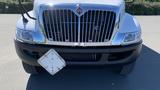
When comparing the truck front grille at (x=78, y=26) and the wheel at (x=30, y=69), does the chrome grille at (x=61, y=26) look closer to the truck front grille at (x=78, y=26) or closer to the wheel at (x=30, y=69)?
the truck front grille at (x=78, y=26)

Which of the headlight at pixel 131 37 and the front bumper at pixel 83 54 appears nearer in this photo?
the front bumper at pixel 83 54

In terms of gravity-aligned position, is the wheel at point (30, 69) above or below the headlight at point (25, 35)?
below

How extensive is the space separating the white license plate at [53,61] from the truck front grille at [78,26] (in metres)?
0.26

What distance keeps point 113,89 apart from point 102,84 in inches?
9.9

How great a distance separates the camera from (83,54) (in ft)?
15.6

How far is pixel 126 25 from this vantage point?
16.8ft

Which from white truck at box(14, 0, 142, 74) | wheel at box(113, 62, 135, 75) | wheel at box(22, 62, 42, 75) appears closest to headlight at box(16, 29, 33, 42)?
white truck at box(14, 0, 142, 74)

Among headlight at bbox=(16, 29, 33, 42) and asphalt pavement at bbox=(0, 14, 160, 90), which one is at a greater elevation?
headlight at bbox=(16, 29, 33, 42)

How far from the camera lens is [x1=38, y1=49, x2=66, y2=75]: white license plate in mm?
4656

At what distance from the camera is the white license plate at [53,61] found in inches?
Answer: 183

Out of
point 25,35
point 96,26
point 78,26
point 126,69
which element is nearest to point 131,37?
point 96,26

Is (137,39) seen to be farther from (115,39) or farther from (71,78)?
(71,78)

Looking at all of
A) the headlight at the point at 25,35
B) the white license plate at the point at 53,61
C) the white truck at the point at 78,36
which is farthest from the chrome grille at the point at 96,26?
the headlight at the point at 25,35

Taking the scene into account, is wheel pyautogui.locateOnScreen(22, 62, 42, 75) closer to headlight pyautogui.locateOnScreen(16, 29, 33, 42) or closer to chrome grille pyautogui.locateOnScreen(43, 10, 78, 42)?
headlight pyautogui.locateOnScreen(16, 29, 33, 42)
